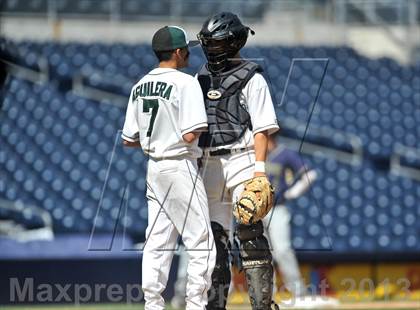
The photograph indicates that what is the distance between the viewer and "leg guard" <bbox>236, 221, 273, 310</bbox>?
5.70m

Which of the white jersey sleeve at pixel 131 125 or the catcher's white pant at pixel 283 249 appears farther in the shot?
the catcher's white pant at pixel 283 249

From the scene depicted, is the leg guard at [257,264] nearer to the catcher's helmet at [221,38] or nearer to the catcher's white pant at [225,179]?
the catcher's white pant at [225,179]

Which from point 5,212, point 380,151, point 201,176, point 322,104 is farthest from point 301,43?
point 201,176

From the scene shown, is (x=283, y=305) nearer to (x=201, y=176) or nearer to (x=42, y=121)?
(x=201, y=176)

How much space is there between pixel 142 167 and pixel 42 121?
156 cm

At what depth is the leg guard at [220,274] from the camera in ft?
19.1

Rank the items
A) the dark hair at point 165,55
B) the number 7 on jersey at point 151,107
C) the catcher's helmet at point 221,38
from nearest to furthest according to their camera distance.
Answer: the number 7 on jersey at point 151,107, the dark hair at point 165,55, the catcher's helmet at point 221,38

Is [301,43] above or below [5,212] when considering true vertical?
above

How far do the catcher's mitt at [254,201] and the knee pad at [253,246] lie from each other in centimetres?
12

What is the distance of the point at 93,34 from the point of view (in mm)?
14188

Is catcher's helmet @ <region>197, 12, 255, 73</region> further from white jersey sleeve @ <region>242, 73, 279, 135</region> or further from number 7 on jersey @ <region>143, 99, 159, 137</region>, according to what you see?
number 7 on jersey @ <region>143, 99, 159, 137</region>

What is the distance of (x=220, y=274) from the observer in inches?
230

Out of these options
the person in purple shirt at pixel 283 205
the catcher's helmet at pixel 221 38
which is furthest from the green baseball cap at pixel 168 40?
the person in purple shirt at pixel 283 205

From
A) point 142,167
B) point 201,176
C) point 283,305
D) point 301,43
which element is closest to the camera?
point 201,176
